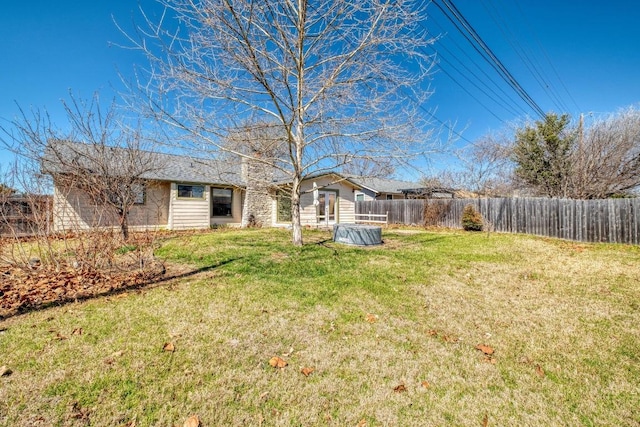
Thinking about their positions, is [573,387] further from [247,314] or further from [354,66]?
[354,66]

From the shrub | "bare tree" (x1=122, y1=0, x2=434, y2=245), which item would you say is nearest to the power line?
"bare tree" (x1=122, y1=0, x2=434, y2=245)

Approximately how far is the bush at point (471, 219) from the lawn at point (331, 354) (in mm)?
9874

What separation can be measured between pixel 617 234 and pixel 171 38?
47.9 ft

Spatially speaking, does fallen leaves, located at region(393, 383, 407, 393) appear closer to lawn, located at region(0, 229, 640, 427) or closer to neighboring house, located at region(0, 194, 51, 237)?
lawn, located at region(0, 229, 640, 427)

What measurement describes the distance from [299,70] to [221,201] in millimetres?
10313

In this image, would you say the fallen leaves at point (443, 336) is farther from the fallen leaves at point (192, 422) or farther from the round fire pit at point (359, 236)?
the round fire pit at point (359, 236)

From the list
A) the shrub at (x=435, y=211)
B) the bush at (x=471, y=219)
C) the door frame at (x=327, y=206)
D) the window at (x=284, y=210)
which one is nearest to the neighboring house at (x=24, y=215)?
the window at (x=284, y=210)

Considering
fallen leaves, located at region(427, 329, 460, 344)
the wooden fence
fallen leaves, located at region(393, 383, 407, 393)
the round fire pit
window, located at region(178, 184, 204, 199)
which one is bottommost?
fallen leaves, located at region(393, 383, 407, 393)

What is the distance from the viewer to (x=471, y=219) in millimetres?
15102

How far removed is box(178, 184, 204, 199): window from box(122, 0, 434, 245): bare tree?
7400 mm

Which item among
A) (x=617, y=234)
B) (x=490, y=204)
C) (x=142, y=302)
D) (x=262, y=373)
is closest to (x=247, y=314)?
(x=262, y=373)

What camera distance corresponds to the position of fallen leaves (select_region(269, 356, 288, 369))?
105 inches

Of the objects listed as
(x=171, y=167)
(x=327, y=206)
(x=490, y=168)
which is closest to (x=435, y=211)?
(x=327, y=206)

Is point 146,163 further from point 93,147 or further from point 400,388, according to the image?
point 400,388
